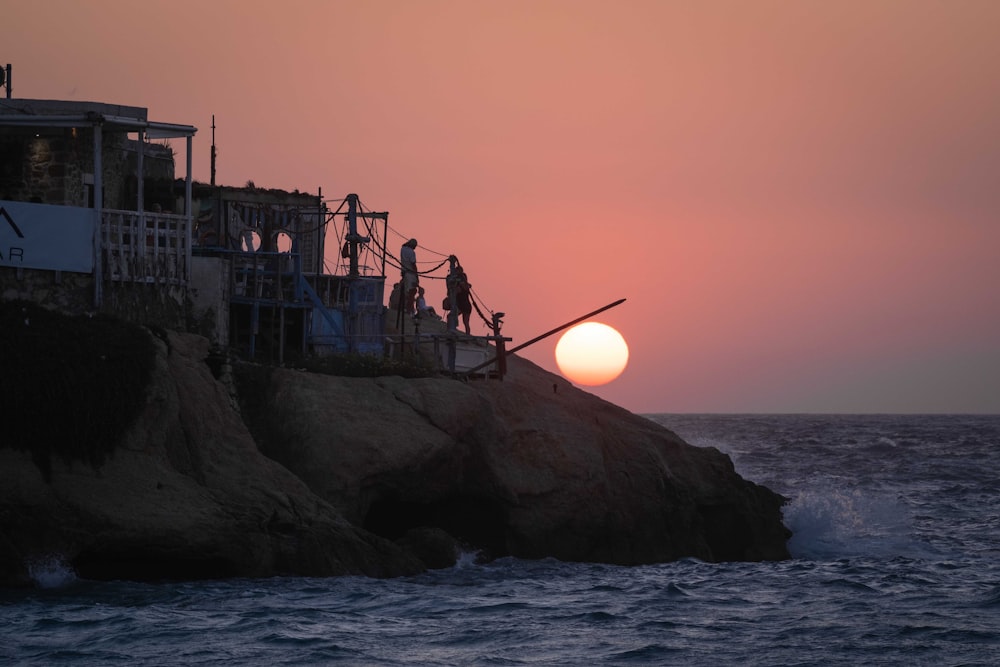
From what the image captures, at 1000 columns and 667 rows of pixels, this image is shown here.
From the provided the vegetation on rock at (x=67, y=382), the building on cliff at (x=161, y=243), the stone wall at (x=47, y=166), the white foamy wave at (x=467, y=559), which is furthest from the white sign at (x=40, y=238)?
the white foamy wave at (x=467, y=559)

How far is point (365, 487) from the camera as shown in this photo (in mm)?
25562

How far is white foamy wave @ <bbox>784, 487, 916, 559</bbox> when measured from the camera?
31391mm

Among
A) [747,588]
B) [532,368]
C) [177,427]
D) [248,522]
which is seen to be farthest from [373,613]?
[532,368]

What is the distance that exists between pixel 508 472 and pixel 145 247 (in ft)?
27.1

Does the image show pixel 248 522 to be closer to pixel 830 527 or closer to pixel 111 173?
pixel 111 173

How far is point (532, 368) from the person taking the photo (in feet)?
153

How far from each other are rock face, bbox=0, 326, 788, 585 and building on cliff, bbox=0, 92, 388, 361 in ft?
7.54

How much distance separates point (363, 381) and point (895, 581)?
10.5 meters

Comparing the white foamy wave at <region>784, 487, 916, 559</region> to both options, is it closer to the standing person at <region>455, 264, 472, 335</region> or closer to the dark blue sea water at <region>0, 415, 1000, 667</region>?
the dark blue sea water at <region>0, 415, 1000, 667</region>

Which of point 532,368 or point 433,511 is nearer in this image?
point 433,511

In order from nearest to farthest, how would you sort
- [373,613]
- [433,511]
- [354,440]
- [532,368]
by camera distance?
[373,613]
[354,440]
[433,511]
[532,368]

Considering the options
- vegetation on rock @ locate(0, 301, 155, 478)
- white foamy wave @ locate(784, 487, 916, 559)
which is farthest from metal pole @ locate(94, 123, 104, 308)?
white foamy wave @ locate(784, 487, 916, 559)

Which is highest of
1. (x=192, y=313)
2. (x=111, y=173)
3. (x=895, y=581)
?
(x=111, y=173)

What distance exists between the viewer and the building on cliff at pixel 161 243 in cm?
2698
